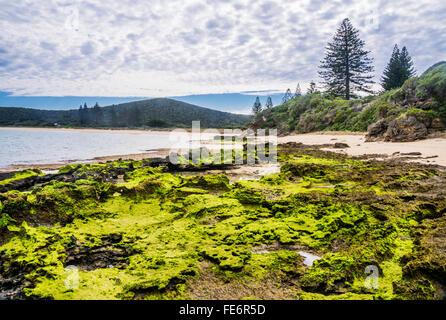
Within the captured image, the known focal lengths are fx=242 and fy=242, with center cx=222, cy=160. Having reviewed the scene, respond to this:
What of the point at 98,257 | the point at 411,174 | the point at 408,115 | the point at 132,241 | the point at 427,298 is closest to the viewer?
the point at 427,298

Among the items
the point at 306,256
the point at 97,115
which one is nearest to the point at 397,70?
the point at 306,256

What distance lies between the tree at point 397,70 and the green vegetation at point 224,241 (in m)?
36.0

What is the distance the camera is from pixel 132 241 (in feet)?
Answer: 11.2

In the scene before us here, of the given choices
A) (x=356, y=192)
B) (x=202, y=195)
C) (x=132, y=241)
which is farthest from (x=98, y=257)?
(x=356, y=192)

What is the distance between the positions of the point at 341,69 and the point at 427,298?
41.5 m

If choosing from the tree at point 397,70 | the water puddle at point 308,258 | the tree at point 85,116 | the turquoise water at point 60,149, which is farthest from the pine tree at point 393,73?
the tree at point 85,116

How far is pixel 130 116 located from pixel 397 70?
9059 cm

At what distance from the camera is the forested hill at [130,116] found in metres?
92.0

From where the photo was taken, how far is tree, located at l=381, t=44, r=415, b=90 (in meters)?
33.6

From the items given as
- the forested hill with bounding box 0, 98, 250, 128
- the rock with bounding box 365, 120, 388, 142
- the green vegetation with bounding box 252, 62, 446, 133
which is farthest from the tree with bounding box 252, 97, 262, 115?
the rock with bounding box 365, 120, 388, 142

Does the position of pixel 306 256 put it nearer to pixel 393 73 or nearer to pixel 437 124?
pixel 437 124

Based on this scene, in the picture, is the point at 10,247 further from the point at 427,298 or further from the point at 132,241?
the point at 427,298

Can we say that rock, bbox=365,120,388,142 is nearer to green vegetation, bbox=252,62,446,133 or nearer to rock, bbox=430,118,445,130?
green vegetation, bbox=252,62,446,133

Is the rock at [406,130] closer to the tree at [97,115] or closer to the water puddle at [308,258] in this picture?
the water puddle at [308,258]
